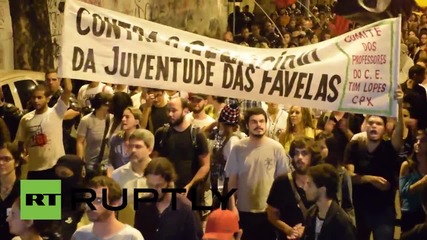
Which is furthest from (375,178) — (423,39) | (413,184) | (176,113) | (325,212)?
(423,39)

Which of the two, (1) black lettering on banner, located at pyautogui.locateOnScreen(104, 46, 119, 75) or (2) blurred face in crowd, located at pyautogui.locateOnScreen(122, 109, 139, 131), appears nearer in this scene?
(1) black lettering on banner, located at pyautogui.locateOnScreen(104, 46, 119, 75)

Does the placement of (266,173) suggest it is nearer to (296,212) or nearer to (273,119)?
(296,212)

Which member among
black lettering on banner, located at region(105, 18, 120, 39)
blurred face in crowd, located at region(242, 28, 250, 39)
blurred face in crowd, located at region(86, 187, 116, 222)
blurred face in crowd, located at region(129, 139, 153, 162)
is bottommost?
blurred face in crowd, located at region(86, 187, 116, 222)

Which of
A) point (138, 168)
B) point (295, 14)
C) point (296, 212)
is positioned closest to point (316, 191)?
point (296, 212)

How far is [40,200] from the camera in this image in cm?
956

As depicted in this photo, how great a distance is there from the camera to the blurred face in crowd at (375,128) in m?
10.3

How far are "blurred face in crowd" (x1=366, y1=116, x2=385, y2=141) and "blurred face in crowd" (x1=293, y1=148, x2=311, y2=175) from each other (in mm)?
757

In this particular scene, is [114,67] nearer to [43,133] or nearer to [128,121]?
[128,121]

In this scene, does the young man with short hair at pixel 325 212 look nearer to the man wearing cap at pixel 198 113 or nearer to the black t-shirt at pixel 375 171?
the black t-shirt at pixel 375 171

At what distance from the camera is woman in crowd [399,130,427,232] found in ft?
32.8

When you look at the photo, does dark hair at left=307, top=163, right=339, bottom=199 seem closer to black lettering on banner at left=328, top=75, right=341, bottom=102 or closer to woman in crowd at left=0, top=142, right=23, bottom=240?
black lettering on banner at left=328, top=75, right=341, bottom=102

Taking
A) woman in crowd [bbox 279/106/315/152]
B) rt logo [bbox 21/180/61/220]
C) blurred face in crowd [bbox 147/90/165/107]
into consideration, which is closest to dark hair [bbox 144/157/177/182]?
rt logo [bbox 21/180/61/220]

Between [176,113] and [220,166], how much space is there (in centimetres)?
84

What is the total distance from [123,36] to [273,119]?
285cm
